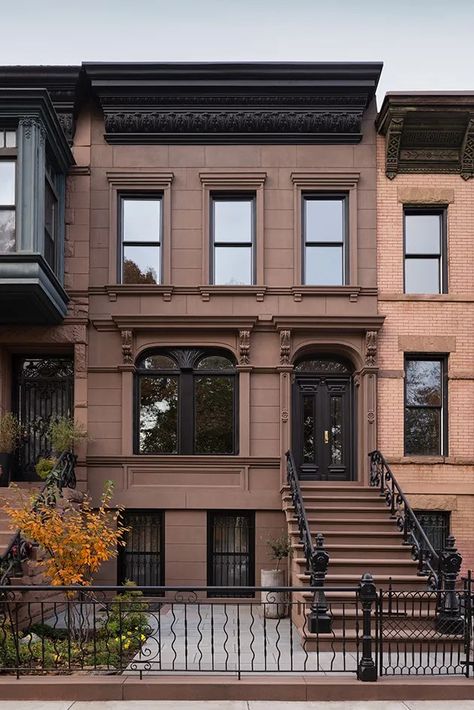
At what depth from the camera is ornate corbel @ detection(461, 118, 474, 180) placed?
1534cm

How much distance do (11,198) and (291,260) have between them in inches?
219

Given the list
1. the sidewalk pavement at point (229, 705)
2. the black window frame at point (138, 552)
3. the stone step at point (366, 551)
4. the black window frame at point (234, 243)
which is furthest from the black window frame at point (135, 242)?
the sidewalk pavement at point (229, 705)

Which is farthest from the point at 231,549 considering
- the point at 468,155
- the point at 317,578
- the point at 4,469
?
the point at 468,155

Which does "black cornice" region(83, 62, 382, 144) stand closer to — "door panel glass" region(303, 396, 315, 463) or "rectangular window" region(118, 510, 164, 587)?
"door panel glass" region(303, 396, 315, 463)

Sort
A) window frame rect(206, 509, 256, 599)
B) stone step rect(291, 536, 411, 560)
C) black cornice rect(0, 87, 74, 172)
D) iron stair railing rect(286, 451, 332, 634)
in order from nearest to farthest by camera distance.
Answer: iron stair railing rect(286, 451, 332, 634) → stone step rect(291, 536, 411, 560) → black cornice rect(0, 87, 74, 172) → window frame rect(206, 509, 256, 599)

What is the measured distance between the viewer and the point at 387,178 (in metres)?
15.7

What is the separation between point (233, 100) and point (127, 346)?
5.44 m

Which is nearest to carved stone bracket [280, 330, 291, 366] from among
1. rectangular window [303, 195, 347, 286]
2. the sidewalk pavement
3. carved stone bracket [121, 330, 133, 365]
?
rectangular window [303, 195, 347, 286]

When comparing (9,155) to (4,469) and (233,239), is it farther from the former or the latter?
(4,469)

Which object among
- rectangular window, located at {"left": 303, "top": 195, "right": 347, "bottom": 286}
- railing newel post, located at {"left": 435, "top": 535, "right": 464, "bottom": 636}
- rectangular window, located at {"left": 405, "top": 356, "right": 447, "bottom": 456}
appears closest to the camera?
railing newel post, located at {"left": 435, "top": 535, "right": 464, "bottom": 636}

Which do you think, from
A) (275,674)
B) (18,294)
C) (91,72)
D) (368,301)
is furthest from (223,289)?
(275,674)

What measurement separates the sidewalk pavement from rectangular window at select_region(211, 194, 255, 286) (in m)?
9.03

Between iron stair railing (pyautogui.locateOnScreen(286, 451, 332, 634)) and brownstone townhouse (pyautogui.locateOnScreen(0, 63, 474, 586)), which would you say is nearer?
iron stair railing (pyautogui.locateOnScreen(286, 451, 332, 634))

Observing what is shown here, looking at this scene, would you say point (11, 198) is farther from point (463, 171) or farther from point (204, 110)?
point (463, 171)
